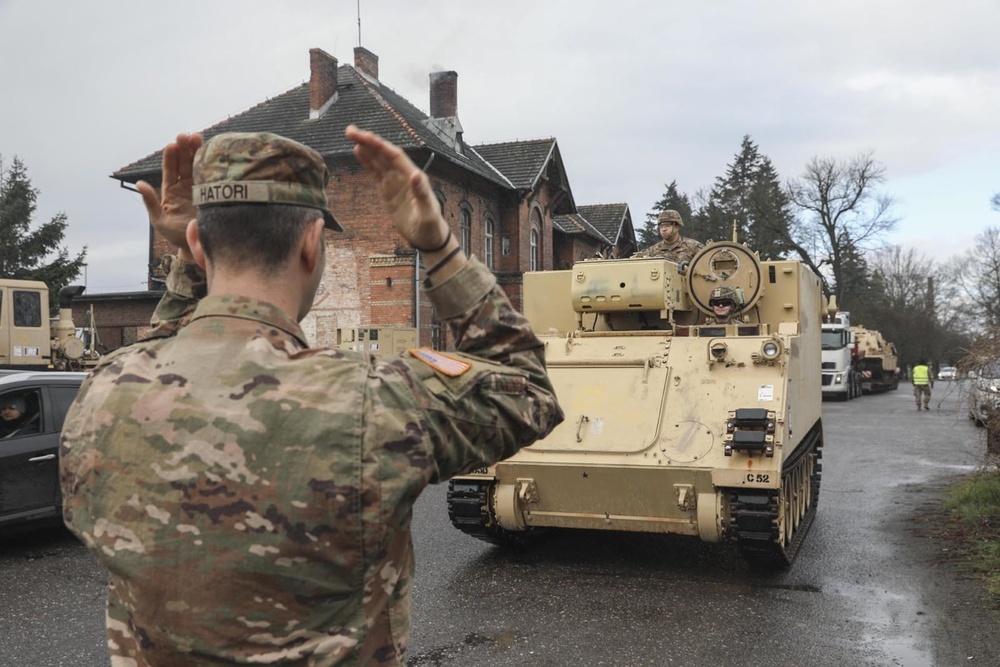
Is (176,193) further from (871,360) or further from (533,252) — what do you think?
(871,360)

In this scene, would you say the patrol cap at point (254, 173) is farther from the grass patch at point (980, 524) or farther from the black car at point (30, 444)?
the black car at point (30, 444)

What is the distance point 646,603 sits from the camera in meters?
6.32

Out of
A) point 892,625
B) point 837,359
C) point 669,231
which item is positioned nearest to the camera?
point 892,625

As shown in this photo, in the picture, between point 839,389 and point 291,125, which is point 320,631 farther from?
point 839,389

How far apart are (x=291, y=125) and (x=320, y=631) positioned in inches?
998

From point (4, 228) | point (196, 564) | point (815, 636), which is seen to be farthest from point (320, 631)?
point (4, 228)

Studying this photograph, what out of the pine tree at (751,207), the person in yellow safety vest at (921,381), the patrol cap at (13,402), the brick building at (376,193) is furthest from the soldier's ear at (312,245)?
the pine tree at (751,207)

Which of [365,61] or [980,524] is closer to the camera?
[980,524]

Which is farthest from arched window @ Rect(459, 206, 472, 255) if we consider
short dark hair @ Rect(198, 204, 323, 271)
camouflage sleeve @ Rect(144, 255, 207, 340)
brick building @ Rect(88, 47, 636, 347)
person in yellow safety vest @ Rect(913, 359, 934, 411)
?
short dark hair @ Rect(198, 204, 323, 271)

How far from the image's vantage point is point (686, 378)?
282 inches

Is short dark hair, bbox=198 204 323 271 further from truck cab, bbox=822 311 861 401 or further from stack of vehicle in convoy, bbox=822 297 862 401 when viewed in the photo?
truck cab, bbox=822 311 861 401

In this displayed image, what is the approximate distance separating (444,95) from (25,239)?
14.1 metres

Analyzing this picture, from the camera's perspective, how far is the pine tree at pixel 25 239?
28.8 meters

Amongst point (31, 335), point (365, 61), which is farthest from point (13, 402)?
point (365, 61)
